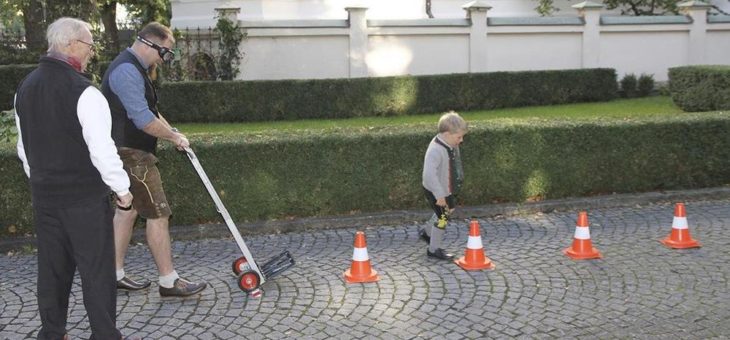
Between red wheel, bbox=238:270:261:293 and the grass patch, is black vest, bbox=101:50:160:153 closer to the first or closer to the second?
red wheel, bbox=238:270:261:293

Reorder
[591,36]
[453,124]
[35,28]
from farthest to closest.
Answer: [35,28], [591,36], [453,124]

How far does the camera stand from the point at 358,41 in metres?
18.0

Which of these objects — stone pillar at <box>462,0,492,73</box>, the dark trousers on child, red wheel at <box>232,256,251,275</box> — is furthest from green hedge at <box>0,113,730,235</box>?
stone pillar at <box>462,0,492,73</box>

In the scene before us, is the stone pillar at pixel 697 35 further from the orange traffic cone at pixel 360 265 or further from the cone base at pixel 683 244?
the orange traffic cone at pixel 360 265

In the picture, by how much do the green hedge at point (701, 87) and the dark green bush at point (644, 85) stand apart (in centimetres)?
296

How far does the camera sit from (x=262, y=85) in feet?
52.3

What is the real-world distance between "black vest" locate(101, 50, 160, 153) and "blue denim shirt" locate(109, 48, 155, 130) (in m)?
0.06

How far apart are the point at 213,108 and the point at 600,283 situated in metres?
11.8

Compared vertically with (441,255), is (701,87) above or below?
above

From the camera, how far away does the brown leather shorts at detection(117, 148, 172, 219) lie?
5184 mm

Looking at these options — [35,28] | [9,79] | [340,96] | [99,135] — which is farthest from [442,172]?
[35,28]

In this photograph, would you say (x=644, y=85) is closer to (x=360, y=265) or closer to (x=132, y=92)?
(x=360, y=265)

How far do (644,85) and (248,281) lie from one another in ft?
55.0

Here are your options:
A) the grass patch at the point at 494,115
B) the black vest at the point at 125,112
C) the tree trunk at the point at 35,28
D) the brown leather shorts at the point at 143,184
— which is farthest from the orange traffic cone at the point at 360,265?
the tree trunk at the point at 35,28
